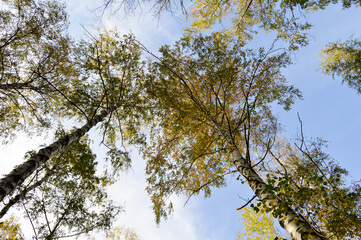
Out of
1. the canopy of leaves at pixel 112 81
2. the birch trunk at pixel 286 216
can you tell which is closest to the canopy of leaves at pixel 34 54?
the canopy of leaves at pixel 112 81

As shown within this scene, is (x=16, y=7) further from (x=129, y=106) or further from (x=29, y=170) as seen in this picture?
(x=29, y=170)

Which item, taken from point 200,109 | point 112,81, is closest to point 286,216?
point 200,109

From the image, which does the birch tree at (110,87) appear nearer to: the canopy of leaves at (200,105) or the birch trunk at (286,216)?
the canopy of leaves at (200,105)

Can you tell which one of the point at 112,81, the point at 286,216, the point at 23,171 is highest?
the point at 112,81

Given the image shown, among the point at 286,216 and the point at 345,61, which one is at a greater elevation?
the point at 345,61

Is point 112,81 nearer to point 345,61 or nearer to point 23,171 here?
point 23,171

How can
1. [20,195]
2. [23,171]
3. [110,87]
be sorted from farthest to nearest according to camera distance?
[110,87] → [20,195] → [23,171]

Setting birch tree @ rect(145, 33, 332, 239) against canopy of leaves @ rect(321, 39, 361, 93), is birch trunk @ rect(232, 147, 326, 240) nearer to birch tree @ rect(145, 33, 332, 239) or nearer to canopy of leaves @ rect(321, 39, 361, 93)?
birch tree @ rect(145, 33, 332, 239)

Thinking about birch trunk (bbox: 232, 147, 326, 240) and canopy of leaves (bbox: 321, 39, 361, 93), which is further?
canopy of leaves (bbox: 321, 39, 361, 93)

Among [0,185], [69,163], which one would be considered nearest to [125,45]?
[69,163]

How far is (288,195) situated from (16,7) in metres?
9.13

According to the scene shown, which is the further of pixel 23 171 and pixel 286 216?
pixel 23 171

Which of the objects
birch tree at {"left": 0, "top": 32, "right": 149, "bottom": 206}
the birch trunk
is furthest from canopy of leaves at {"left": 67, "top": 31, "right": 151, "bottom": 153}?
the birch trunk

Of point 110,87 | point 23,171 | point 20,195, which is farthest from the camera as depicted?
point 110,87
